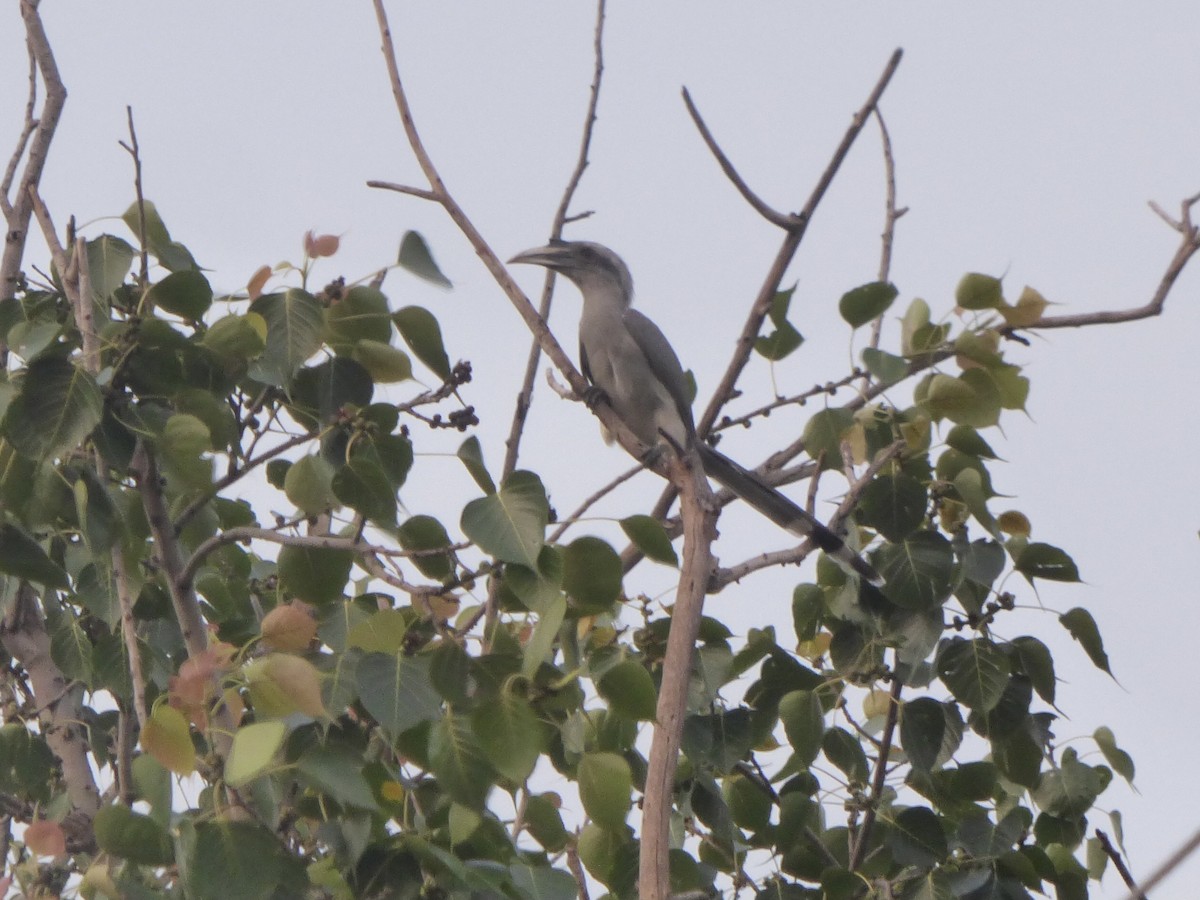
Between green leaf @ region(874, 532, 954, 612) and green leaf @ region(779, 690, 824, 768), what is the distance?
0.38 metres

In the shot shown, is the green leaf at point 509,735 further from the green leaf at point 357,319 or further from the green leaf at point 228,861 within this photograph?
the green leaf at point 357,319

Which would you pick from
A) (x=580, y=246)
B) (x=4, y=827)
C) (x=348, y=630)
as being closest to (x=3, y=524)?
(x=348, y=630)

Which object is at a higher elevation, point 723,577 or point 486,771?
point 723,577

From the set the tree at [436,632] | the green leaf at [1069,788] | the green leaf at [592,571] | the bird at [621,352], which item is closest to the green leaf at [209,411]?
the tree at [436,632]

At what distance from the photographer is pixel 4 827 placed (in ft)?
16.0

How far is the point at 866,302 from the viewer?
389 cm

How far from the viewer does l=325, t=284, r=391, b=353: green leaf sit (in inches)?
137

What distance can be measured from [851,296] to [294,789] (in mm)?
2046

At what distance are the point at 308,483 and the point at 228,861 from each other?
92 cm

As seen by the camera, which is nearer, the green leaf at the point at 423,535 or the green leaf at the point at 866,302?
the green leaf at the point at 423,535

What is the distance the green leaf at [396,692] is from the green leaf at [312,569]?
40 cm

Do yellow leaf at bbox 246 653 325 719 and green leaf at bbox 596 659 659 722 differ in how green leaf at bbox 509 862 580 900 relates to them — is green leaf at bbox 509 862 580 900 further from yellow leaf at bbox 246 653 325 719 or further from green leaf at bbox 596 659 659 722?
yellow leaf at bbox 246 653 325 719

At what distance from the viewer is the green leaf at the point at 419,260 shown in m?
3.56

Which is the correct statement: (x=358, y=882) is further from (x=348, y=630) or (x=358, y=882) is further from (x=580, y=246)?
(x=580, y=246)
